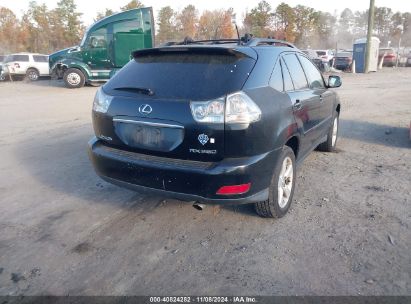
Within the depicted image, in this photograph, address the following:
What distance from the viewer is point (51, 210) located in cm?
391

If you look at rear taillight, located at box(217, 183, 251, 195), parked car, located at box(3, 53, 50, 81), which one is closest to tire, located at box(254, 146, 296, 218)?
rear taillight, located at box(217, 183, 251, 195)

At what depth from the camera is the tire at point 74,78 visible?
16547 millimetres

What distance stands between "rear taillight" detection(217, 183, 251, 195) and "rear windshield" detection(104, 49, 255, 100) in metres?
0.75

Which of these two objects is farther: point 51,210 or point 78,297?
point 51,210

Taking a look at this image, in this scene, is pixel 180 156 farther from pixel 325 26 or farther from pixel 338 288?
pixel 325 26

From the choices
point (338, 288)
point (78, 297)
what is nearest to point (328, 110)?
point (338, 288)

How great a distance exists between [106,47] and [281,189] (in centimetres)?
1466

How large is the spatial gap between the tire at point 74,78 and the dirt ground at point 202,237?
12012mm

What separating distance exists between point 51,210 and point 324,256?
282 centimetres

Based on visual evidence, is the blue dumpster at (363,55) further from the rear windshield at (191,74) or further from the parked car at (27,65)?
the rear windshield at (191,74)

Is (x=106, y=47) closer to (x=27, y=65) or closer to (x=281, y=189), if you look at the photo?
(x=27, y=65)

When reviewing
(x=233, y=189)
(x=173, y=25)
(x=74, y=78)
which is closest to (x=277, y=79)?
(x=233, y=189)

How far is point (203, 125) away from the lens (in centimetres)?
290

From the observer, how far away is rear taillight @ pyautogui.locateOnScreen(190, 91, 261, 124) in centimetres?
288
